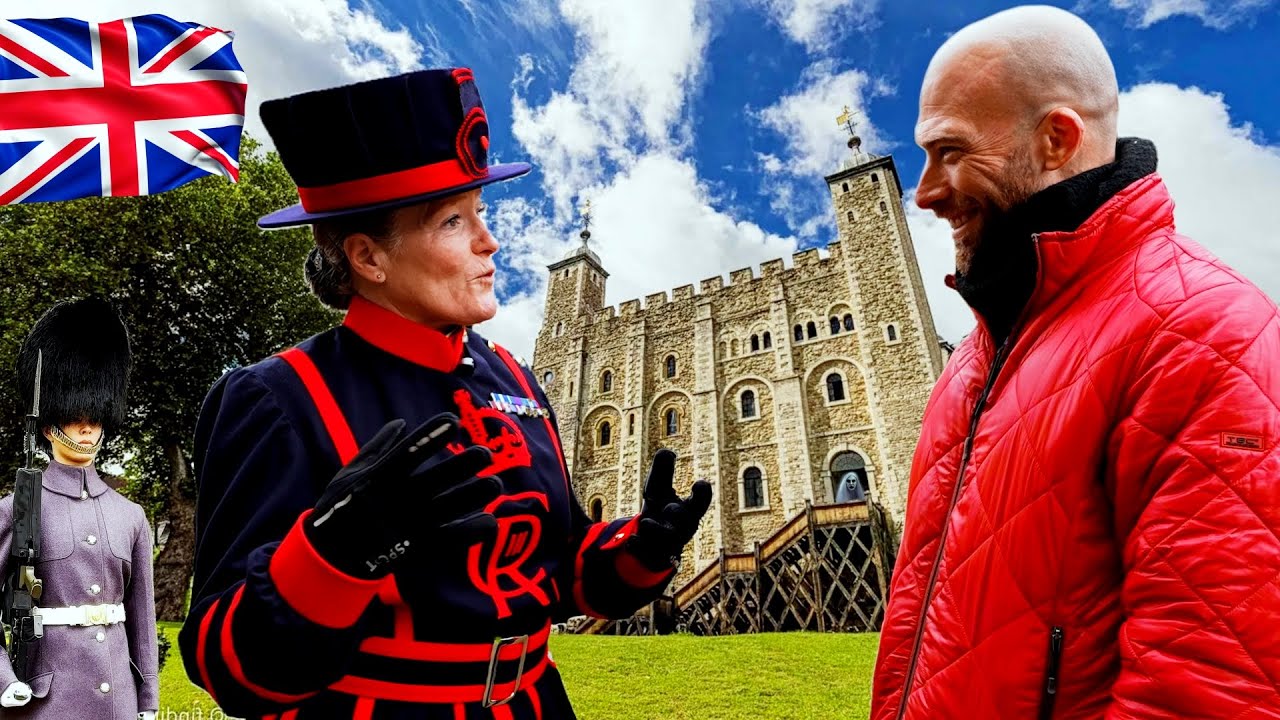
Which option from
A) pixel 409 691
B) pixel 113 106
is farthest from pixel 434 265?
pixel 113 106

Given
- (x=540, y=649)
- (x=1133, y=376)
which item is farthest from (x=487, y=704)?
(x=1133, y=376)

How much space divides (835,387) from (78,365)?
70.5 ft

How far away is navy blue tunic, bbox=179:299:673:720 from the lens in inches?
45.0

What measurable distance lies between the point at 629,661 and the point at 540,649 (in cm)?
913

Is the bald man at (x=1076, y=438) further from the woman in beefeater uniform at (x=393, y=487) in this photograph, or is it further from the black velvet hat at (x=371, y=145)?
the black velvet hat at (x=371, y=145)

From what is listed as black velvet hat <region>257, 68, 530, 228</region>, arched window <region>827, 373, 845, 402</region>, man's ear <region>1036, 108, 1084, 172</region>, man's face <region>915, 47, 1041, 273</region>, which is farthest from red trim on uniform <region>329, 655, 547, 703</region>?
arched window <region>827, 373, 845, 402</region>

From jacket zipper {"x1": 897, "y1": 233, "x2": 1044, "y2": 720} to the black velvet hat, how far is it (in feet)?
4.68

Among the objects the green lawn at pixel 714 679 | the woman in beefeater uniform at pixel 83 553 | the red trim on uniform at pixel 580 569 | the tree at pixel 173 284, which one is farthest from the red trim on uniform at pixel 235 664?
the tree at pixel 173 284

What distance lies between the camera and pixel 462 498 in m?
1.14

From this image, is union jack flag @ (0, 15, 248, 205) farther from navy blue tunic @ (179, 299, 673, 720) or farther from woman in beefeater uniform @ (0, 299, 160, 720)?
navy blue tunic @ (179, 299, 673, 720)

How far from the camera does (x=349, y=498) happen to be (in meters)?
1.08

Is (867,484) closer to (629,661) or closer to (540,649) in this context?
(629,661)

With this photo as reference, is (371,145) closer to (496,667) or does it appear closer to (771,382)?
(496,667)

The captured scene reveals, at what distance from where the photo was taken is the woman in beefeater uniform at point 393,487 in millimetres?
1124
